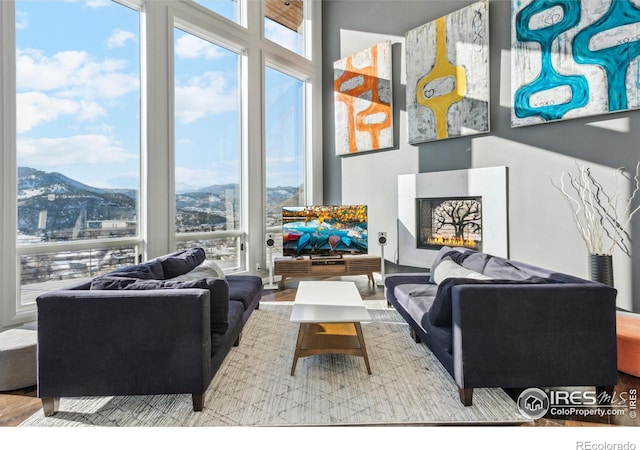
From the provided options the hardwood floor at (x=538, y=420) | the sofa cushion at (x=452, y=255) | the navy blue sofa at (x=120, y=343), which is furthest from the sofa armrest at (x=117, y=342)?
the sofa cushion at (x=452, y=255)

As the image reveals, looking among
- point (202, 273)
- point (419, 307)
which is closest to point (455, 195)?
point (419, 307)

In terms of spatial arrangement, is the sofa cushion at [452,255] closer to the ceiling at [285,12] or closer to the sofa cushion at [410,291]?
the sofa cushion at [410,291]

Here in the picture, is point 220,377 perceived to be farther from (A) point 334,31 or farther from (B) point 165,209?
(A) point 334,31

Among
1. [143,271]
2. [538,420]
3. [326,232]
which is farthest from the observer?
[326,232]

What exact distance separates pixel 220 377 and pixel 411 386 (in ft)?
3.94

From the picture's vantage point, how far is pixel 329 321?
7.26 feet

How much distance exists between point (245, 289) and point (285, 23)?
4.59 metres

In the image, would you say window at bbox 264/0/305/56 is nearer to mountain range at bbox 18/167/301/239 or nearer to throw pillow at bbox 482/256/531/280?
mountain range at bbox 18/167/301/239

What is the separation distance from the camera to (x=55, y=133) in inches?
131

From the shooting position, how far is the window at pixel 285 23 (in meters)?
5.43

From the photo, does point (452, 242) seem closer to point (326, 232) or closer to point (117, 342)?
point (326, 232)

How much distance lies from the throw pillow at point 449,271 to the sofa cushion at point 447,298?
47cm

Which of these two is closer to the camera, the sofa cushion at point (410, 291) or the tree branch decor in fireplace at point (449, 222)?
the sofa cushion at point (410, 291)

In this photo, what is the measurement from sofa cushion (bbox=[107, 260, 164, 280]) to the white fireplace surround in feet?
11.4
